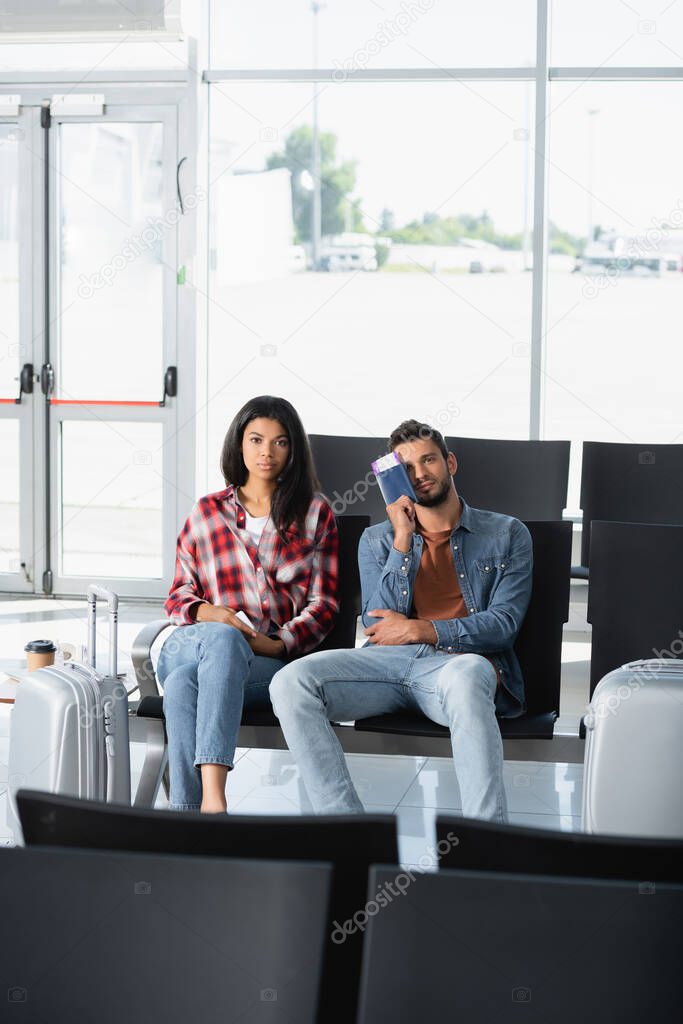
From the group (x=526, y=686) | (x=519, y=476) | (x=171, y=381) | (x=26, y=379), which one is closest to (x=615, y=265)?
(x=519, y=476)

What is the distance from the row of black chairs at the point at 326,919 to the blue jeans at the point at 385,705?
1387 mm

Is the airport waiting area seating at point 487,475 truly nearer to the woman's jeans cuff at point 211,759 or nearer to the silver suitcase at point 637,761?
the woman's jeans cuff at point 211,759

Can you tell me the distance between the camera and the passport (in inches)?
111

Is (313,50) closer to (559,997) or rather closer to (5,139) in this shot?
(5,139)

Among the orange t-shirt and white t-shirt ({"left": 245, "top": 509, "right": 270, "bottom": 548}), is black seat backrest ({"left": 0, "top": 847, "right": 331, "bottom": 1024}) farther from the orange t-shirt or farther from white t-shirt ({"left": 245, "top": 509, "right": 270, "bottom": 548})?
white t-shirt ({"left": 245, "top": 509, "right": 270, "bottom": 548})

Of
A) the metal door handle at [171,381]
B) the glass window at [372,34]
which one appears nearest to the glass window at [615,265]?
the glass window at [372,34]

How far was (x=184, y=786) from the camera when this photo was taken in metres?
2.45

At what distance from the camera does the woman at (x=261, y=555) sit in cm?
272

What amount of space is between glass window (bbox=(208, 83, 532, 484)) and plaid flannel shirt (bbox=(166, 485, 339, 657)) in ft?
8.70

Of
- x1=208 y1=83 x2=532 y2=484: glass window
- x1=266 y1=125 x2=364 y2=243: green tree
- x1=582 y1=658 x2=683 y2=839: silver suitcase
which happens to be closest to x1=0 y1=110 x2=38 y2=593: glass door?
x1=208 y1=83 x2=532 y2=484: glass window

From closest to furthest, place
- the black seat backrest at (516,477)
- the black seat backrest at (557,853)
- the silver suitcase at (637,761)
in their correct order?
1. the black seat backrest at (557,853)
2. the silver suitcase at (637,761)
3. the black seat backrest at (516,477)

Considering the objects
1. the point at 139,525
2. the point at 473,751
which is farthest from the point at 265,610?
the point at 139,525

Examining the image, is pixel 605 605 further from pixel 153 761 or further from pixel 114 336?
pixel 114 336

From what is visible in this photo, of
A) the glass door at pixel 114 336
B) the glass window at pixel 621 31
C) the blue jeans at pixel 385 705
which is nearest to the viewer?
the blue jeans at pixel 385 705
